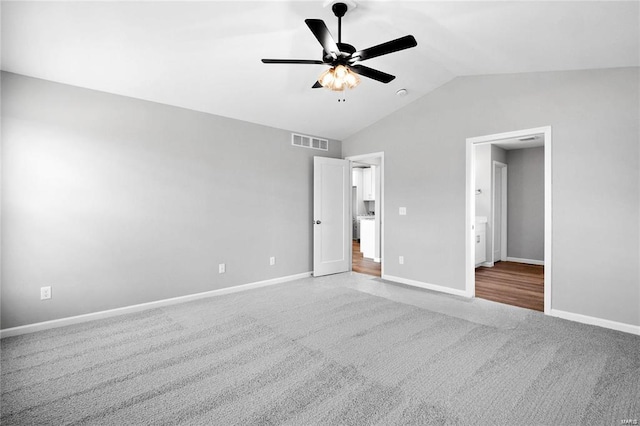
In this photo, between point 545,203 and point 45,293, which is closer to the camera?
point 45,293

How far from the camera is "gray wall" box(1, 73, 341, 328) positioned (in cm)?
295

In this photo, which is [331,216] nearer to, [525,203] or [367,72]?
[367,72]

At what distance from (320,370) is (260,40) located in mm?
2943

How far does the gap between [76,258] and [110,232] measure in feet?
1.29

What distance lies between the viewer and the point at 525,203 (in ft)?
22.2

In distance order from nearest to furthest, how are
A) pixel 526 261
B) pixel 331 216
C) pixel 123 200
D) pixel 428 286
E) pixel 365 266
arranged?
pixel 123 200 < pixel 428 286 < pixel 331 216 < pixel 365 266 < pixel 526 261

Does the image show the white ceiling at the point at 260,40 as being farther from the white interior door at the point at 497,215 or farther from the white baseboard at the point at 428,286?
the white interior door at the point at 497,215

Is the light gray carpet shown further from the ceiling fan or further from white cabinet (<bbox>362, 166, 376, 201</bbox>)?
white cabinet (<bbox>362, 166, 376, 201</bbox>)

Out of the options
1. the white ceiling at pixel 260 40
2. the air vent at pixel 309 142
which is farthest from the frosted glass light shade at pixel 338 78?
the air vent at pixel 309 142

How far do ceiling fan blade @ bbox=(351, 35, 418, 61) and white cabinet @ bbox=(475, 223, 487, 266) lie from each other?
15.8 feet

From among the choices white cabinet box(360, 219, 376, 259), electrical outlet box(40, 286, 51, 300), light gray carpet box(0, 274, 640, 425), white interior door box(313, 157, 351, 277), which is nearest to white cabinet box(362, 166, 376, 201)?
white cabinet box(360, 219, 376, 259)

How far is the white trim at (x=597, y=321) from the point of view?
3.01 metres

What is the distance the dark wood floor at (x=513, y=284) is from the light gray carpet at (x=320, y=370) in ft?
1.69

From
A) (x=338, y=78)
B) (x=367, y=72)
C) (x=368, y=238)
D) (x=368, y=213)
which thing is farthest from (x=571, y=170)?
(x=368, y=213)
